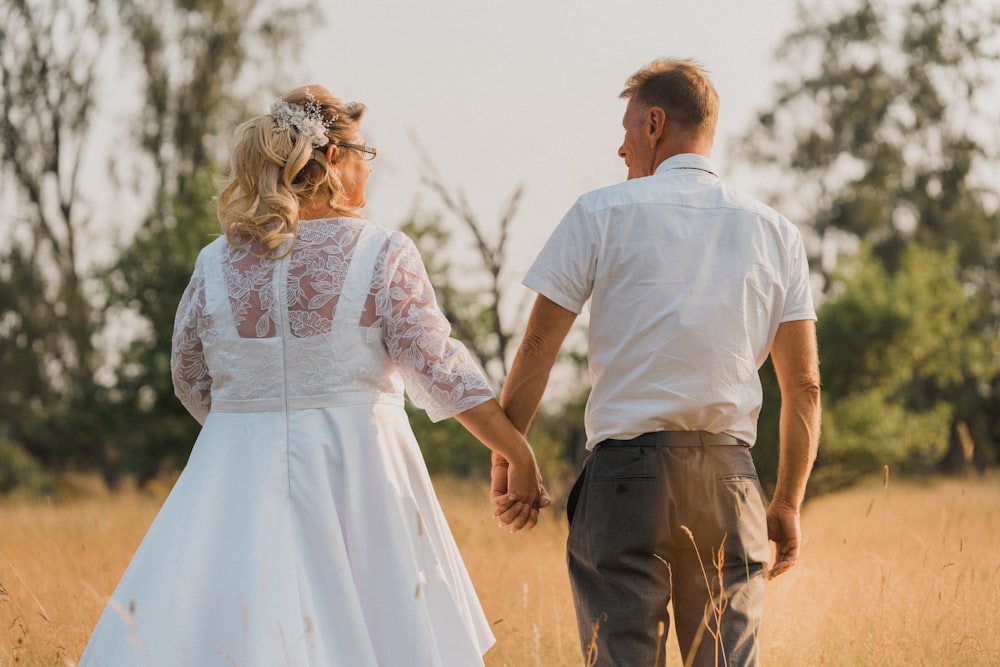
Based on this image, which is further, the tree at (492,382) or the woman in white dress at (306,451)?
the tree at (492,382)

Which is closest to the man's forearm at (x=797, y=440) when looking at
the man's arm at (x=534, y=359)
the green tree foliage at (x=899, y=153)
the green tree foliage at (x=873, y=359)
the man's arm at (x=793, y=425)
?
the man's arm at (x=793, y=425)

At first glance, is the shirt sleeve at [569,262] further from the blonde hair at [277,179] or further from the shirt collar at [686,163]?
the blonde hair at [277,179]

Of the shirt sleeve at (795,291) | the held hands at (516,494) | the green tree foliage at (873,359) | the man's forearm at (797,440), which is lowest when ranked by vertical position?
the green tree foliage at (873,359)

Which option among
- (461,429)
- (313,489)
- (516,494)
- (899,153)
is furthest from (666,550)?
(899,153)

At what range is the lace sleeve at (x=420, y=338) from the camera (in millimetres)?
3215

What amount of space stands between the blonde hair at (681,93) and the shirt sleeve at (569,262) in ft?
1.36

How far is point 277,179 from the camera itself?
130 inches

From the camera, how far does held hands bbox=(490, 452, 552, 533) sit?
138 inches

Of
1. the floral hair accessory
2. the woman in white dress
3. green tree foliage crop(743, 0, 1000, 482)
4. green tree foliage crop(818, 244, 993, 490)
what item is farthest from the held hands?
green tree foliage crop(743, 0, 1000, 482)

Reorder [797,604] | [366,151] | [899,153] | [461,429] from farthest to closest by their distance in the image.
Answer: [899,153], [461,429], [797,604], [366,151]

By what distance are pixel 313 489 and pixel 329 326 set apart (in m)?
0.47

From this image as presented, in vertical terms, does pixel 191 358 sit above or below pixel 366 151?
below

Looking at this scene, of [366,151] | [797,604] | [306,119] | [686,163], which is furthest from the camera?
[797,604]

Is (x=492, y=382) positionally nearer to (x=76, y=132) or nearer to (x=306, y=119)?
(x=306, y=119)
